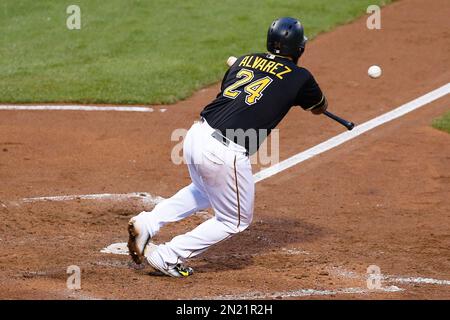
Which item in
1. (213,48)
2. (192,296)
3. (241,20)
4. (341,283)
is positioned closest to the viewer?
(192,296)

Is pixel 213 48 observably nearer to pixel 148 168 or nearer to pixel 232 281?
pixel 148 168

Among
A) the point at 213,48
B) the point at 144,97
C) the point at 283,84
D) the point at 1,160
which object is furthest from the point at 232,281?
the point at 213,48

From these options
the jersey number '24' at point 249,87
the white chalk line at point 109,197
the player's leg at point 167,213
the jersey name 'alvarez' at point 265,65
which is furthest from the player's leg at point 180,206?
the white chalk line at point 109,197

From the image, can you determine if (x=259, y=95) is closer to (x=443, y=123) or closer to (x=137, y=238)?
(x=137, y=238)

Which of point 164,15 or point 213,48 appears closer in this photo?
point 213,48

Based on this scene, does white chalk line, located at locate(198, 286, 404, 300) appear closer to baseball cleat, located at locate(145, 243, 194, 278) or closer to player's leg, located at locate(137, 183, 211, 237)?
baseball cleat, located at locate(145, 243, 194, 278)

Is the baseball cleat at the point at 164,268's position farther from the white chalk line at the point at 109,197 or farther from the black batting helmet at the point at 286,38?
the white chalk line at the point at 109,197
